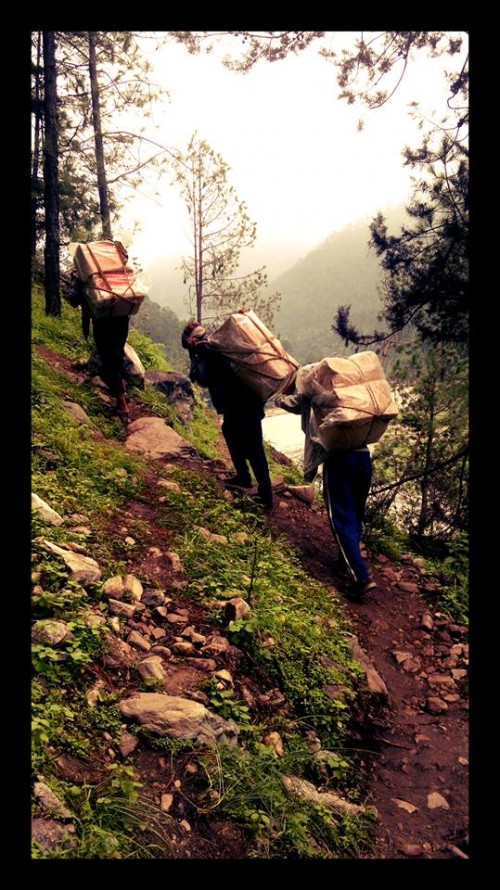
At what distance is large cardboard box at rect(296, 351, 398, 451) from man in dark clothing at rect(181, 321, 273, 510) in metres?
0.92

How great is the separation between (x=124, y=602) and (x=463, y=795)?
7.25ft

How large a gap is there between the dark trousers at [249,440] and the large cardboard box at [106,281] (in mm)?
1722

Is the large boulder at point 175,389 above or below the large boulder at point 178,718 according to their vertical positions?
above

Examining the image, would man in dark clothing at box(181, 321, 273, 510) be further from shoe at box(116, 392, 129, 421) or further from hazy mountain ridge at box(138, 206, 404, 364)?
hazy mountain ridge at box(138, 206, 404, 364)

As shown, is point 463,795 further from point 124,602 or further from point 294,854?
point 124,602

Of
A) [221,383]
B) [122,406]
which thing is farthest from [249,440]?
[122,406]

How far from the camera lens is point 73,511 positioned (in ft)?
13.8

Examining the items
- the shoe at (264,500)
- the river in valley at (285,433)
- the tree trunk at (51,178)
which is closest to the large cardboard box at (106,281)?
the shoe at (264,500)

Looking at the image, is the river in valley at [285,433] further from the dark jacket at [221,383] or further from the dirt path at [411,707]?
the dirt path at [411,707]

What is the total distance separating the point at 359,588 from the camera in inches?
191

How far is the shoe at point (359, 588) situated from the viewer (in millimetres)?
4844
